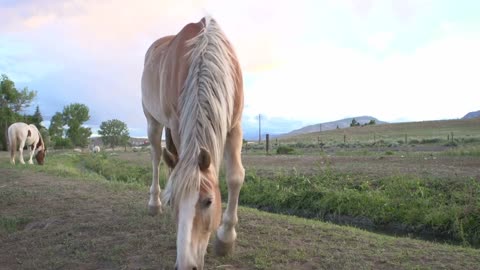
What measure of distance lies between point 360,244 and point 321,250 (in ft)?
1.87

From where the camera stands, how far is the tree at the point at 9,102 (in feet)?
160

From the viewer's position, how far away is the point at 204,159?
2.97m

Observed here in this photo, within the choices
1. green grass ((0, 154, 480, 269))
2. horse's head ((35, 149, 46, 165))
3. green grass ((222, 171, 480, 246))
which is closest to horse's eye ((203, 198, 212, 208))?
green grass ((0, 154, 480, 269))

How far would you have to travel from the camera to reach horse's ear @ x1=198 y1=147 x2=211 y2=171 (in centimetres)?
293

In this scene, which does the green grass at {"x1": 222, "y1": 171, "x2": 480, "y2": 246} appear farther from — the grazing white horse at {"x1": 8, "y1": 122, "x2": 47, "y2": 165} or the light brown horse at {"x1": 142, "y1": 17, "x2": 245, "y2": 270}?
the grazing white horse at {"x1": 8, "y1": 122, "x2": 47, "y2": 165}

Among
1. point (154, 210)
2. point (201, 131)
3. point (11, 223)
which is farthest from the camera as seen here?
point (11, 223)

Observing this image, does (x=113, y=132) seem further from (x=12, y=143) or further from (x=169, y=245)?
(x=169, y=245)

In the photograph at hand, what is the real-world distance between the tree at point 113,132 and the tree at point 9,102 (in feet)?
116

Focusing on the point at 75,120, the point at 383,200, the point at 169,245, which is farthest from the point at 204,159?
the point at 75,120

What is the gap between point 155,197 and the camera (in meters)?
5.94

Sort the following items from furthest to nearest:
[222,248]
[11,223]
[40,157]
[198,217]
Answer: [40,157] → [11,223] → [222,248] → [198,217]

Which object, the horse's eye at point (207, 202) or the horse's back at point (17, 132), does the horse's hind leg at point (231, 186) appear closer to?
the horse's eye at point (207, 202)

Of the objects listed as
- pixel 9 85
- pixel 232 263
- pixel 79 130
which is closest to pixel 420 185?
pixel 232 263

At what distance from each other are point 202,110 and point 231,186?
47.9 inches
